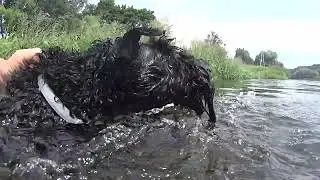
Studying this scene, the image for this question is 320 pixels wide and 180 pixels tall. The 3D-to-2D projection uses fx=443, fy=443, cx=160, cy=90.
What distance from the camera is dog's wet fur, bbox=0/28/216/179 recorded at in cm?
309

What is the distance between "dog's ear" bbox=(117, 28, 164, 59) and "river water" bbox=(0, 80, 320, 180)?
60 cm

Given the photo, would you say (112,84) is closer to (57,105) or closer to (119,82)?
(119,82)

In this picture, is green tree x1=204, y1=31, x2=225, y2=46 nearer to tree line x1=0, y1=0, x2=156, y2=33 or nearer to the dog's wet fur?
tree line x1=0, y1=0, x2=156, y2=33

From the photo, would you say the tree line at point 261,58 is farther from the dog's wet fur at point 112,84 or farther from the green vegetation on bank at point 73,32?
the dog's wet fur at point 112,84

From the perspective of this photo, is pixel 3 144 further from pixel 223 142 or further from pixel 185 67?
pixel 223 142

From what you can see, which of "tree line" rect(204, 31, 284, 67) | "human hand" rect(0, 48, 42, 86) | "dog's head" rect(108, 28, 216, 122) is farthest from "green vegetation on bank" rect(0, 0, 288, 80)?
"tree line" rect(204, 31, 284, 67)

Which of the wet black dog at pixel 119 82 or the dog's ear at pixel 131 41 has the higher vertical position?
the dog's ear at pixel 131 41

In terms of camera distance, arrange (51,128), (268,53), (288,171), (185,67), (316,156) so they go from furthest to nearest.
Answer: (268,53)
(316,156)
(288,171)
(51,128)
(185,67)

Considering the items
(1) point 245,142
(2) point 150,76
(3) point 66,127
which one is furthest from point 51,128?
(1) point 245,142

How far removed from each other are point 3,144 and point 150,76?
123 cm

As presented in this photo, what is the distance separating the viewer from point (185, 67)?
10.2 ft

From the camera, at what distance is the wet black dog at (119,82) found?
308 cm

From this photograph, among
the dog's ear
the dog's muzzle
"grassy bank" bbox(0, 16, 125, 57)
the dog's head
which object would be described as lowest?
the dog's muzzle

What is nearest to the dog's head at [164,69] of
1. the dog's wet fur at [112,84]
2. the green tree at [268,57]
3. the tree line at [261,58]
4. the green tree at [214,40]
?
the dog's wet fur at [112,84]
